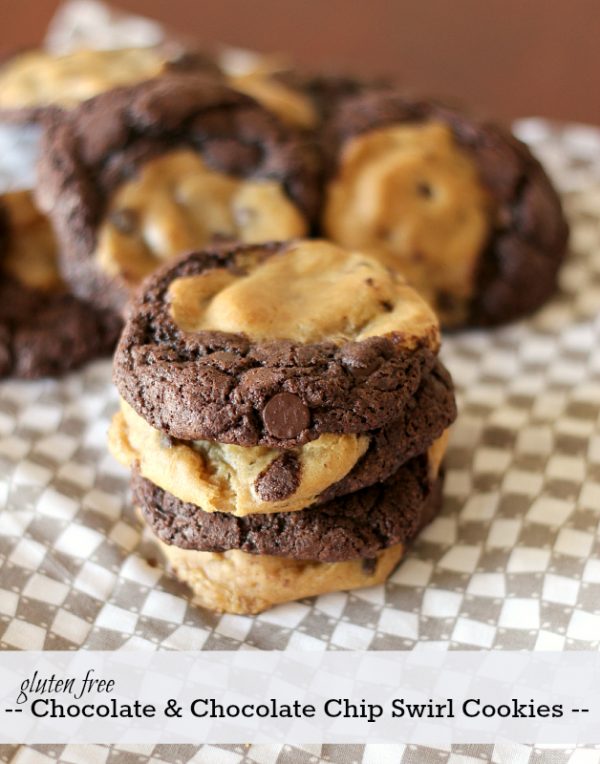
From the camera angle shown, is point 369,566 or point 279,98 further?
point 279,98

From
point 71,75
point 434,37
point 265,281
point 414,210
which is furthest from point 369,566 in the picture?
point 434,37

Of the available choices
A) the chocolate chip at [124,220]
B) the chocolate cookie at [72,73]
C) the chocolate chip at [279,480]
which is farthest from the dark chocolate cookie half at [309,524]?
the chocolate cookie at [72,73]

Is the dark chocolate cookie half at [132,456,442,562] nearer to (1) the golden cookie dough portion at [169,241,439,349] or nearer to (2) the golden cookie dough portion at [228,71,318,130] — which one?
(1) the golden cookie dough portion at [169,241,439,349]

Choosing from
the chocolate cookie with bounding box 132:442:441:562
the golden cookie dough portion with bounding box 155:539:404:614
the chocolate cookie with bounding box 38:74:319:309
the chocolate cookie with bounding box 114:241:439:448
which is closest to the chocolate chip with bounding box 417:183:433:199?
the chocolate cookie with bounding box 38:74:319:309

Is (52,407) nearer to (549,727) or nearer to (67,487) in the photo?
(67,487)

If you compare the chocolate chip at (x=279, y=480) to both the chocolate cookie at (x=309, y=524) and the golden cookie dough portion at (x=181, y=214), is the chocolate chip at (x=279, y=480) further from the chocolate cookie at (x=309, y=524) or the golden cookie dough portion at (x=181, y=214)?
the golden cookie dough portion at (x=181, y=214)

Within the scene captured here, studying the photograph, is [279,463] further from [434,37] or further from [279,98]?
[434,37]
